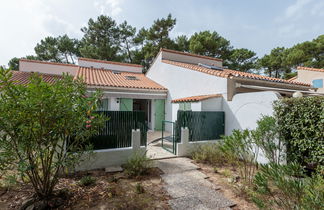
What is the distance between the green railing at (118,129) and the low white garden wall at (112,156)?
9.8 inches

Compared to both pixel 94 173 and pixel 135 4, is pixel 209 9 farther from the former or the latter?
pixel 94 173

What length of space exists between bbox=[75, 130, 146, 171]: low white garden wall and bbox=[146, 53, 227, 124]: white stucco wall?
5.59 metres

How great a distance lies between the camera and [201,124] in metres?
8.77

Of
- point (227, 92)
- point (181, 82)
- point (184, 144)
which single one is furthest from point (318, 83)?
point (184, 144)

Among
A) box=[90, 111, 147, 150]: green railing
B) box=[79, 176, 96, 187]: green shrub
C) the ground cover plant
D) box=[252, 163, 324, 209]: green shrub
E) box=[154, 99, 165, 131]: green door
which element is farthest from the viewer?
box=[154, 99, 165, 131]: green door

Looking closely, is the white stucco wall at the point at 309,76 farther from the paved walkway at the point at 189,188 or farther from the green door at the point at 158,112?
the paved walkway at the point at 189,188

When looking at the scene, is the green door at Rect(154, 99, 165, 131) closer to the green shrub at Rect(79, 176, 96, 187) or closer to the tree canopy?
the green shrub at Rect(79, 176, 96, 187)

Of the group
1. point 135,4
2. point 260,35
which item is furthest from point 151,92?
point 260,35

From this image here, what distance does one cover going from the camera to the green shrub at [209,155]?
298 inches

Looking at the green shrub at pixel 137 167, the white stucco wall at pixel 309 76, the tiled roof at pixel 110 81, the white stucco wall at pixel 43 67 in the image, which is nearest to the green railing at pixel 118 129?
the green shrub at pixel 137 167

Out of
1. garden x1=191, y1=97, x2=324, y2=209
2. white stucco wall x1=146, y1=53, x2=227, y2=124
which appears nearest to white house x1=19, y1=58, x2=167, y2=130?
white stucco wall x1=146, y1=53, x2=227, y2=124

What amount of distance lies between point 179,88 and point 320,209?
11539mm

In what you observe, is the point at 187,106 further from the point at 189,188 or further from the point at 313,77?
the point at 313,77

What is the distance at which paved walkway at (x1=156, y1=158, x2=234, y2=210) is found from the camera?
4273 millimetres
